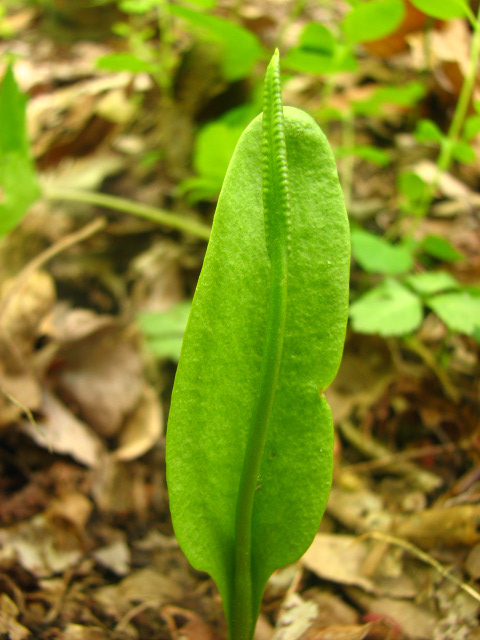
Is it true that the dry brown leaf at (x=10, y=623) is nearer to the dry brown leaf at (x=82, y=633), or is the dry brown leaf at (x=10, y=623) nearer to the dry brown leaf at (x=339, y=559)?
the dry brown leaf at (x=82, y=633)

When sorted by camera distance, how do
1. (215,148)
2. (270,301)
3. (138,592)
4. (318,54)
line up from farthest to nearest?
(318,54) → (215,148) → (138,592) → (270,301)

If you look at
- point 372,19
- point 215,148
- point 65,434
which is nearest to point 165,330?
point 65,434

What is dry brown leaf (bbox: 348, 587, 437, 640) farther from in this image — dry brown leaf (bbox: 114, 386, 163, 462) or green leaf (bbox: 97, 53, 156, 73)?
green leaf (bbox: 97, 53, 156, 73)

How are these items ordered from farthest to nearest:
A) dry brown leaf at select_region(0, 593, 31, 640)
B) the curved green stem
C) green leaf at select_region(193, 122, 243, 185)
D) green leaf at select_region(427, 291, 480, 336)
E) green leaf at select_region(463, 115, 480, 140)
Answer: green leaf at select_region(193, 122, 243, 185), green leaf at select_region(463, 115, 480, 140), green leaf at select_region(427, 291, 480, 336), dry brown leaf at select_region(0, 593, 31, 640), the curved green stem

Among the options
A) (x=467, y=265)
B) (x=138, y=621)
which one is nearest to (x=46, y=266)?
(x=138, y=621)

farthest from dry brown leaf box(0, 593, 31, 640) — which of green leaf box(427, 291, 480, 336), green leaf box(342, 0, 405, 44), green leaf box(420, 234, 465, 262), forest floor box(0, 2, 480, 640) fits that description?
green leaf box(342, 0, 405, 44)

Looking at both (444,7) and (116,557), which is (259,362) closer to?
(116,557)

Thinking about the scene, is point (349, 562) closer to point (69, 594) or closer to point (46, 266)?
point (69, 594)
